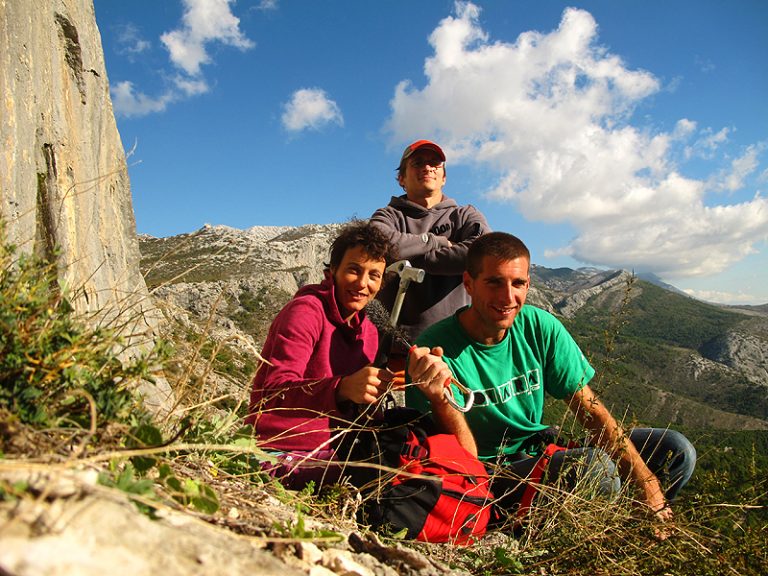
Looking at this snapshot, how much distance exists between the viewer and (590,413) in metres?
3.60

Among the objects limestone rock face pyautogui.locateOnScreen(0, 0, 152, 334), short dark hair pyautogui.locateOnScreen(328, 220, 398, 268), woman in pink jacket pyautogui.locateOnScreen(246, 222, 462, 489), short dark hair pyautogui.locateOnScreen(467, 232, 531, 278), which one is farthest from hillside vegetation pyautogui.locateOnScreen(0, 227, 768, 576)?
short dark hair pyautogui.locateOnScreen(328, 220, 398, 268)

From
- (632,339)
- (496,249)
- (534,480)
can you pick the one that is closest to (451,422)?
(534,480)

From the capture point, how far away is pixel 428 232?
18.2ft

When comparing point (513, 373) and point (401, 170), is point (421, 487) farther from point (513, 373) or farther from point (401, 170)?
point (401, 170)

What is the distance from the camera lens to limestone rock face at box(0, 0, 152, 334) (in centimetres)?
362

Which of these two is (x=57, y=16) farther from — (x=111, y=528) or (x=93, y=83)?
(x=111, y=528)

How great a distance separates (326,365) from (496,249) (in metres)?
1.71

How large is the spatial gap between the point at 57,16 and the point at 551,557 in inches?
274

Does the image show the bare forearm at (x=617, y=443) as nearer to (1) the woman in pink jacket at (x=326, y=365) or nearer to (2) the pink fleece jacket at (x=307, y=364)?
(1) the woman in pink jacket at (x=326, y=365)

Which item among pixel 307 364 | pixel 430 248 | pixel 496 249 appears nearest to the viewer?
pixel 307 364

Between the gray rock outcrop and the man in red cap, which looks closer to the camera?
the gray rock outcrop

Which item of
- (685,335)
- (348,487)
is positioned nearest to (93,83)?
(348,487)

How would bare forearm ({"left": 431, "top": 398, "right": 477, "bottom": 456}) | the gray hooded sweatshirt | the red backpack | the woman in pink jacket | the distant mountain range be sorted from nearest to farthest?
the red backpack → the woman in pink jacket → the distant mountain range → bare forearm ({"left": 431, "top": 398, "right": 477, "bottom": 456}) → the gray hooded sweatshirt

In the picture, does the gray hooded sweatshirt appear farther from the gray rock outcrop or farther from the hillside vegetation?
the gray rock outcrop
